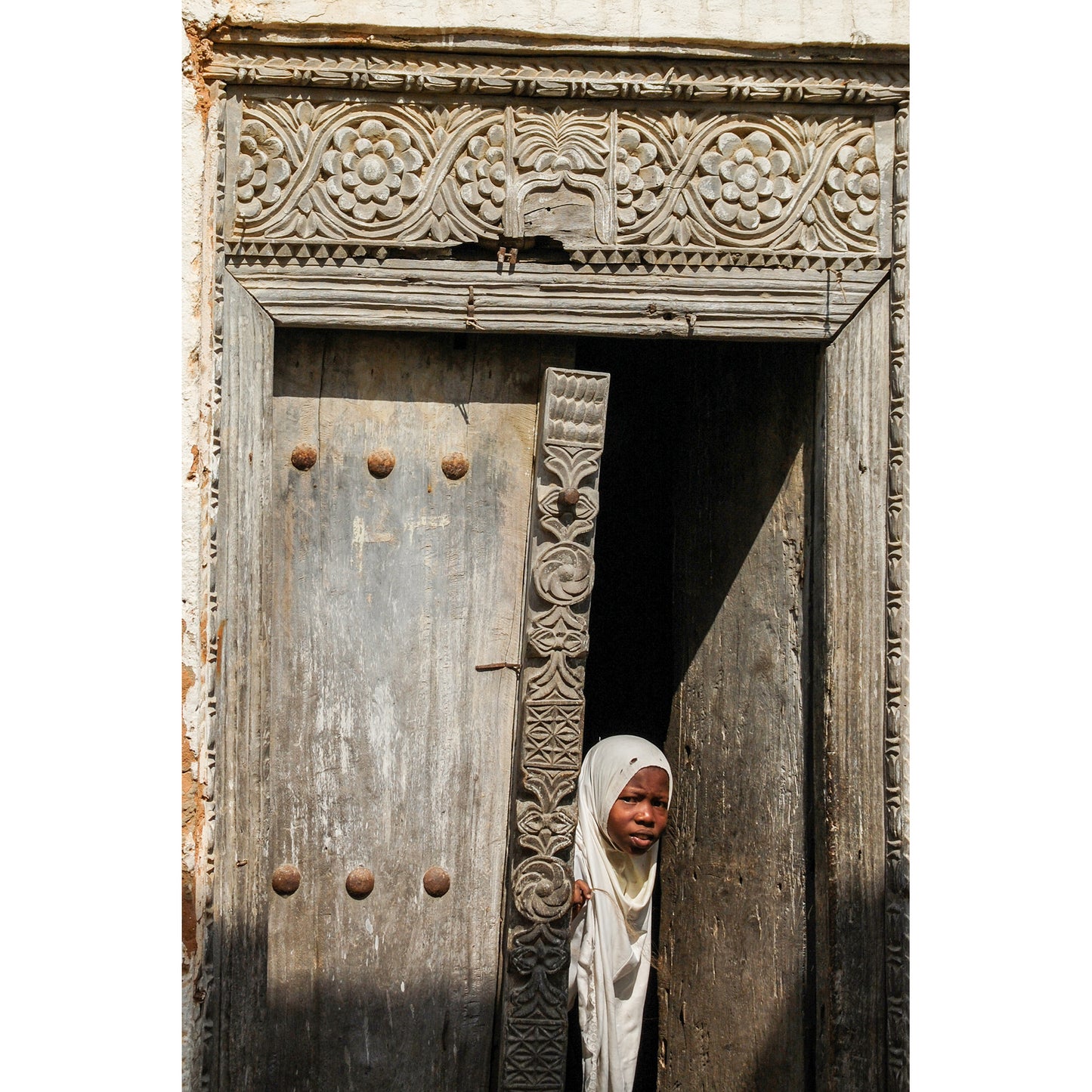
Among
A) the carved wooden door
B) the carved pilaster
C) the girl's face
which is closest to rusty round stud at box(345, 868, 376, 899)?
the carved wooden door

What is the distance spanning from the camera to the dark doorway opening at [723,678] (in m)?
2.97

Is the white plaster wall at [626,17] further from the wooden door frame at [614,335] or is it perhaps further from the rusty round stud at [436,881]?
the rusty round stud at [436,881]

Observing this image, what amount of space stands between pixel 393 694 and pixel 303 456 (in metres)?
0.57

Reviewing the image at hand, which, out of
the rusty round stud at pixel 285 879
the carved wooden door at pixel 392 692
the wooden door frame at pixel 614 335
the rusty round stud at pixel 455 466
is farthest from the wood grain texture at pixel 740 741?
the rusty round stud at pixel 285 879

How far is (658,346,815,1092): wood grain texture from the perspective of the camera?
2.97 metres

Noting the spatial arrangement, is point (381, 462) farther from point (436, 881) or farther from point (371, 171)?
point (436, 881)

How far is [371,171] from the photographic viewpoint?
264 centimetres

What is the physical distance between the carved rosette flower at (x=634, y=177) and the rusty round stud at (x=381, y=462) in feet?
2.40

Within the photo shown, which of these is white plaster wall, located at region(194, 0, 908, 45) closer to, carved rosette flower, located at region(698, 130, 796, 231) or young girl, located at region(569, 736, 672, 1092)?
carved rosette flower, located at region(698, 130, 796, 231)

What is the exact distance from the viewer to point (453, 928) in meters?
2.83

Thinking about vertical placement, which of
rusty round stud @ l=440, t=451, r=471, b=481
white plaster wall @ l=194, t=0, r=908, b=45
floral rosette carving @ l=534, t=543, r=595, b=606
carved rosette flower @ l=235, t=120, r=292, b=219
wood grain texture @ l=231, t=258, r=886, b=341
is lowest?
floral rosette carving @ l=534, t=543, r=595, b=606

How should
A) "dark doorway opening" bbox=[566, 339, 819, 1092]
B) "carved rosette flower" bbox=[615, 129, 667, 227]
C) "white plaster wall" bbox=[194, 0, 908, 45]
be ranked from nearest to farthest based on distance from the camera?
1. "white plaster wall" bbox=[194, 0, 908, 45]
2. "carved rosette flower" bbox=[615, 129, 667, 227]
3. "dark doorway opening" bbox=[566, 339, 819, 1092]

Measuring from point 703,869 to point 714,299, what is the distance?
154 cm

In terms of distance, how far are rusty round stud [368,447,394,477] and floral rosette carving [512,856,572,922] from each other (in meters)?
0.95
